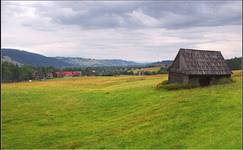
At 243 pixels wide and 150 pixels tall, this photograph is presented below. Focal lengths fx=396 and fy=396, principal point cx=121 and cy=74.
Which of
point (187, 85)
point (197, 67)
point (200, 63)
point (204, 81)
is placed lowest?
point (187, 85)

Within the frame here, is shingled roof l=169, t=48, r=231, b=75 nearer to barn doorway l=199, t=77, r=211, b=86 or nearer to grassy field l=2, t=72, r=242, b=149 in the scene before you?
barn doorway l=199, t=77, r=211, b=86

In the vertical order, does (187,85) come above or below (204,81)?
below

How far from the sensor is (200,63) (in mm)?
53969

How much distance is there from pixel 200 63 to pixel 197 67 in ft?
4.07

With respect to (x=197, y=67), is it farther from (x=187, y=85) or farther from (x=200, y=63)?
(x=187, y=85)

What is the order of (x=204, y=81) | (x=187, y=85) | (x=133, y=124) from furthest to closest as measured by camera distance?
(x=204, y=81) → (x=187, y=85) → (x=133, y=124)

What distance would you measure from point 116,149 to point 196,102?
478 inches

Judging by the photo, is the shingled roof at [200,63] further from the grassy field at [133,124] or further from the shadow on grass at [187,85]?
the grassy field at [133,124]

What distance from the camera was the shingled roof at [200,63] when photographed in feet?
172

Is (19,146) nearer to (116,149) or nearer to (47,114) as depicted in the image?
(116,149)

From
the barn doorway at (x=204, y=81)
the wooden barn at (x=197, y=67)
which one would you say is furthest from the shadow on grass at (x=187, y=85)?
the wooden barn at (x=197, y=67)

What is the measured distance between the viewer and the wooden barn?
5212cm

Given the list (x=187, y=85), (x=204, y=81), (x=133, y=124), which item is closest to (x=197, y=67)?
(x=204, y=81)

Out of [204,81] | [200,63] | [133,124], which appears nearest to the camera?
[133,124]
